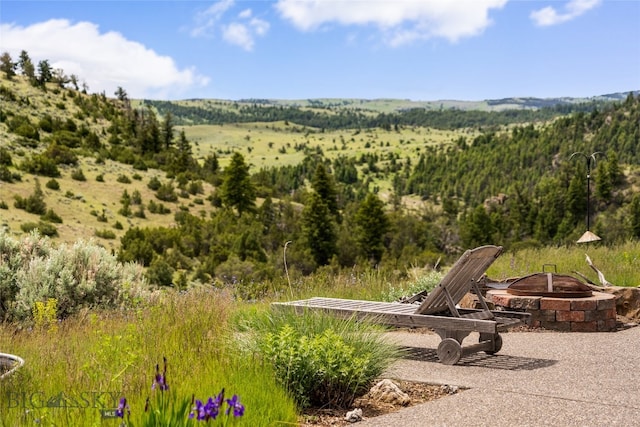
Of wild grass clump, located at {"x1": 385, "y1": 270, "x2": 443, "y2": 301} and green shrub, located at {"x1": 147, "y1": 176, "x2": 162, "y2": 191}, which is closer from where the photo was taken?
wild grass clump, located at {"x1": 385, "y1": 270, "x2": 443, "y2": 301}

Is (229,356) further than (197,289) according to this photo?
No

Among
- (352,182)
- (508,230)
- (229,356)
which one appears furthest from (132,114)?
(352,182)

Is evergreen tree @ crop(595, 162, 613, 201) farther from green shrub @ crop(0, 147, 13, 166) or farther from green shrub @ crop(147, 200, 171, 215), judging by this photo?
green shrub @ crop(0, 147, 13, 166)

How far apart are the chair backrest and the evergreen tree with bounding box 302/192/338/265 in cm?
4173

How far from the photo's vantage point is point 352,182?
419 ft

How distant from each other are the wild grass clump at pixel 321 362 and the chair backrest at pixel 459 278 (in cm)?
140

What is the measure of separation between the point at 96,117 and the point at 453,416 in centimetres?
5238

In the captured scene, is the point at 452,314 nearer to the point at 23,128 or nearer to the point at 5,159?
the point at 5,159

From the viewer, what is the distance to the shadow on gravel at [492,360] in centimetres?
626

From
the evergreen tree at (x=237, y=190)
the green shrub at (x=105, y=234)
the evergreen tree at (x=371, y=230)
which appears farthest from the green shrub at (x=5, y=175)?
the evergreen tree at (x=371, y=230)

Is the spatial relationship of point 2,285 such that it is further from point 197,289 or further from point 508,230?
point 508,230

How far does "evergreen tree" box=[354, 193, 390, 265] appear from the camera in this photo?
178ft

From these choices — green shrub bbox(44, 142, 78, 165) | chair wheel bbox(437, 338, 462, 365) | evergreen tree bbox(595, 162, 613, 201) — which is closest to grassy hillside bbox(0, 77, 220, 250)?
green shrub bbox(44, 142, 78, 165)

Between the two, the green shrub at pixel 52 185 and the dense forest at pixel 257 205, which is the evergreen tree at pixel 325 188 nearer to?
the dense forest at pixel 257 205
